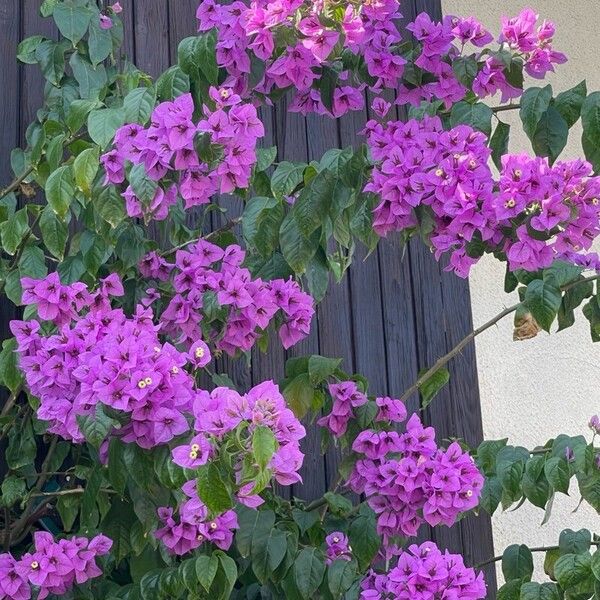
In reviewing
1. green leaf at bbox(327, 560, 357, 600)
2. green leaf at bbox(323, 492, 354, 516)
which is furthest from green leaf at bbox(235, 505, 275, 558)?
green leaf at bbox(323, 492, 354, 516)

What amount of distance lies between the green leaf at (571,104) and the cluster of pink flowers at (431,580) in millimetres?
643

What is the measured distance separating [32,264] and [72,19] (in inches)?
18.0

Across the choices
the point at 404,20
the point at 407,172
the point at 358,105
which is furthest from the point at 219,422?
the point at 404,20

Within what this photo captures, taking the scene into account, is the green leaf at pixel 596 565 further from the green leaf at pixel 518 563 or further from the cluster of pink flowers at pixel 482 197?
the cluster of pink flowers at pixel 482 197

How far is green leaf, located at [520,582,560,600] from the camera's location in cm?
188

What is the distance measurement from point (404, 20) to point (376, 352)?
0.79m

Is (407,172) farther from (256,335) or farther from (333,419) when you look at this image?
(333,419)

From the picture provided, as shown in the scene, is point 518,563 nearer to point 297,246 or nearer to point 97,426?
point 297,246

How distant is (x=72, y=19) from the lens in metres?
2.16

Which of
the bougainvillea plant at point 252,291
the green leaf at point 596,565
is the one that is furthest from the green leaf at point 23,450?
the green leaf at point 596,565

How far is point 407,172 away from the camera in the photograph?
5.56 feet

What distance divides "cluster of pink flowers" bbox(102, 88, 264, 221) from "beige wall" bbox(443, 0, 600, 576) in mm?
1244

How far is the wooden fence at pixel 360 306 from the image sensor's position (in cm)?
247

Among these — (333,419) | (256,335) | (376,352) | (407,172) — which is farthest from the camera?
(376,352)
